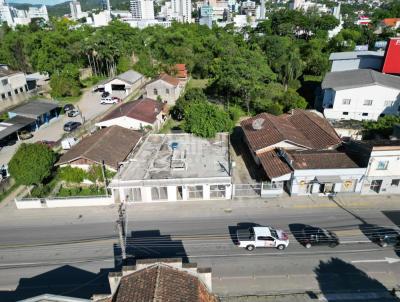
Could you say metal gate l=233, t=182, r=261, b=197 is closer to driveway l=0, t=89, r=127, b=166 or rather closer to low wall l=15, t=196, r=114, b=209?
low wall l=15, t=196, r=114, b=209

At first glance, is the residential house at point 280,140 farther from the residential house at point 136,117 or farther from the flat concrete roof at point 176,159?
the residential house at point 136,117

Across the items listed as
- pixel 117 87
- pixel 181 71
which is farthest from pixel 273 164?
pixel 181 71

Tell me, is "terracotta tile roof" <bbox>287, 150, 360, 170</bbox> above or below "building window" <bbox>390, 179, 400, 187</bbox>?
above

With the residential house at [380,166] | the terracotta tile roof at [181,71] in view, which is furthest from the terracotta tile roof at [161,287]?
the terracotta tile roof at [181,71]

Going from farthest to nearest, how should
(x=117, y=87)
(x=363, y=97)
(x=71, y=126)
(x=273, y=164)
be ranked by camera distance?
(x=117, y=87), (x=71, y=126), (x=363, y=97), (x=273, y=164)

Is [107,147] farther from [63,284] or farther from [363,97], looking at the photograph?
[363,97]

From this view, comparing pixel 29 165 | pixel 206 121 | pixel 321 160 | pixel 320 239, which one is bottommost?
pixel 320 239

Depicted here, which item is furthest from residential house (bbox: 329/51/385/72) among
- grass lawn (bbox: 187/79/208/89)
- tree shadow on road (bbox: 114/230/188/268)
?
tree shadow on road (bbox: 114/230/188/268)
